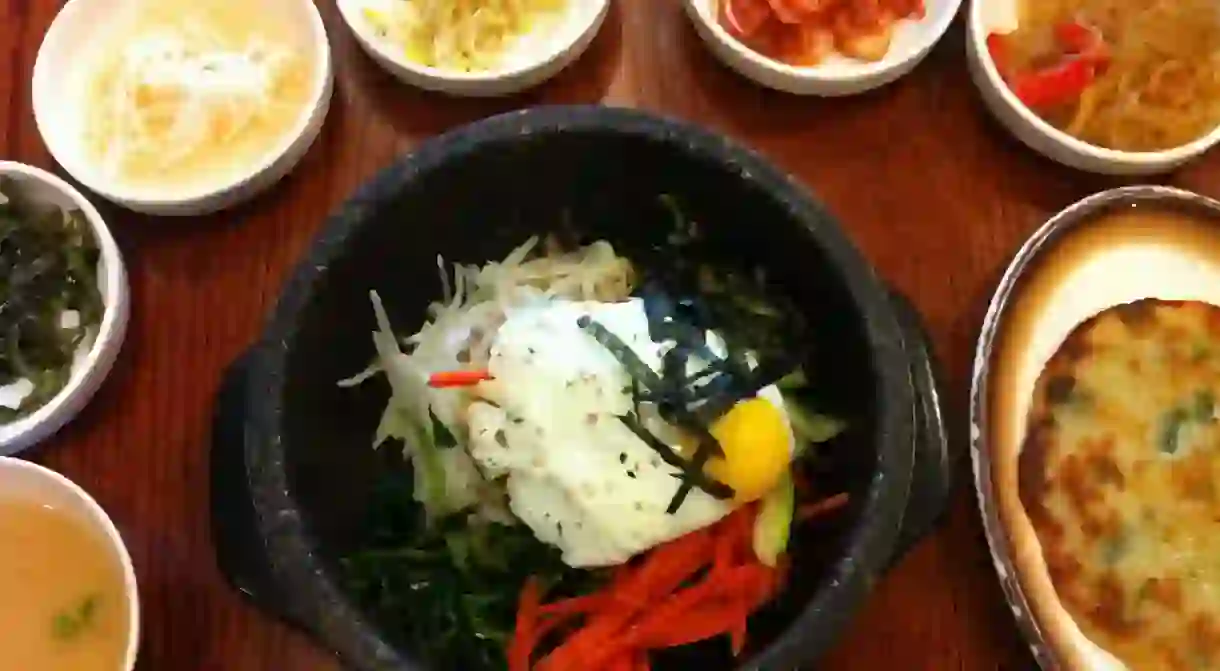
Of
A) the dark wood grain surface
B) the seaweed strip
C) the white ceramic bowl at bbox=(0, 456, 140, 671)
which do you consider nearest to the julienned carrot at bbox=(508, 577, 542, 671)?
the seaweed strip

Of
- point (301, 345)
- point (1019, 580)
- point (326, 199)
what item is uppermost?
point (301, 345)

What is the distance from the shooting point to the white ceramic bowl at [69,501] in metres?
1.09

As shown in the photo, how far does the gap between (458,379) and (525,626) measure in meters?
0.22

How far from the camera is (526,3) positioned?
1404 mm

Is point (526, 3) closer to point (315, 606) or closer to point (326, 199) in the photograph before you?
point (326, 199)

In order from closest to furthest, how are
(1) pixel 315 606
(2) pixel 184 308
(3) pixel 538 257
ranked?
(1) pixel 315 606
(3) pixel 538 257
(2) pixel 184 308

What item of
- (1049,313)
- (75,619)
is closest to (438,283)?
(75,619)

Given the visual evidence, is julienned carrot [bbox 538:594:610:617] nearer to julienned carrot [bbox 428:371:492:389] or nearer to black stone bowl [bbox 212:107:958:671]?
black stone bowl [bbox 212:107:958:671]

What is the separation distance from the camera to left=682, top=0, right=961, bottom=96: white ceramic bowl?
1.30m

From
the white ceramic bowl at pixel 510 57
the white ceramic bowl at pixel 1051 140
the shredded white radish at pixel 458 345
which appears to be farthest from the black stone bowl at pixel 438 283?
the white ceramic bowl at pixel 1051 140

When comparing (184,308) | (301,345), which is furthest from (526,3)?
(301,345)

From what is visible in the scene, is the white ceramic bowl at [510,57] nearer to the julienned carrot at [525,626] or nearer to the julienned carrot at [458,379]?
the julienned carrot at [458,379]

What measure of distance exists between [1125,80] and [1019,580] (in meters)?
0.62

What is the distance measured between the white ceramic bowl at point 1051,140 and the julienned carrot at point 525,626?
0.74 m
